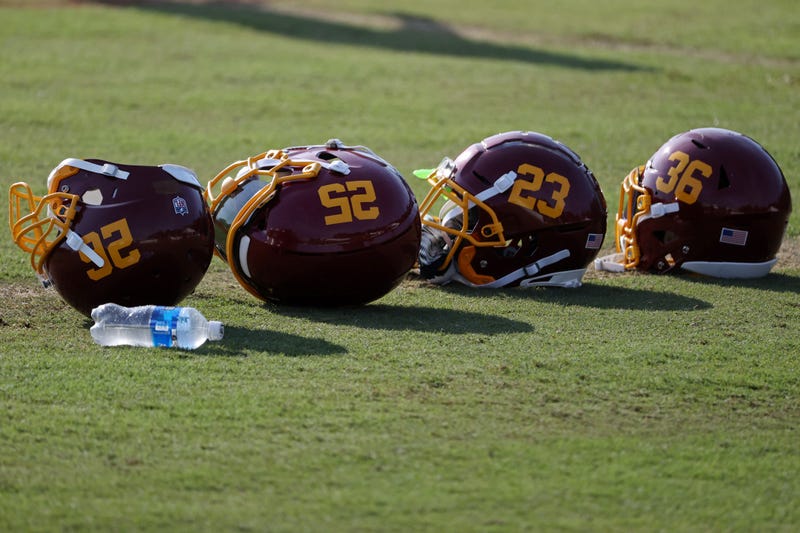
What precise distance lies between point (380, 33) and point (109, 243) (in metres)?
16.9

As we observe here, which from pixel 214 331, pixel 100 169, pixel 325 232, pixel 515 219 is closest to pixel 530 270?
pixel 515 219

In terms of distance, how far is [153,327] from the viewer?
5840mm

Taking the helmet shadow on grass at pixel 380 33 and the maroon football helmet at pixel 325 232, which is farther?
the helmet shadow on grass at pixel 380 33

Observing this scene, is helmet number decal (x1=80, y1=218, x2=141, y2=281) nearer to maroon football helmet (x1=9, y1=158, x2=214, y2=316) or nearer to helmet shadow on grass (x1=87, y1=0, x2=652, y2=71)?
A: maroon football helmet (x1=9, y1=158, x2=214, y2=316)

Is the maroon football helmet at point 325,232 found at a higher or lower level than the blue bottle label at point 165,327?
higher

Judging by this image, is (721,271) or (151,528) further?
(721,271)

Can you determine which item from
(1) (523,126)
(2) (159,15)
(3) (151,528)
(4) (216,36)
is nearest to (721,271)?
(3) (151,528)

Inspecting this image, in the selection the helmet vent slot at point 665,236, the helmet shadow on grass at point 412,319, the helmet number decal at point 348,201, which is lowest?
the helmet shadow on grass at point 412,319

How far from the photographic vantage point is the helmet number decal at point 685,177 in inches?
299

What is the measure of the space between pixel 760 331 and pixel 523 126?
8.04 m

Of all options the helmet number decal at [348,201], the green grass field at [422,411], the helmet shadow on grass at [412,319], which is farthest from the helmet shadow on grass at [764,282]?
the helmet number decal at [348,201]

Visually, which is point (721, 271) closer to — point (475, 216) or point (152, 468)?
point (475, 216)

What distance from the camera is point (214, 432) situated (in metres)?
4.71

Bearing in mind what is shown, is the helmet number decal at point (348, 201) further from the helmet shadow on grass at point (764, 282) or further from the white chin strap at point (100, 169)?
the helmet shadow on grass at point (764, 282)
